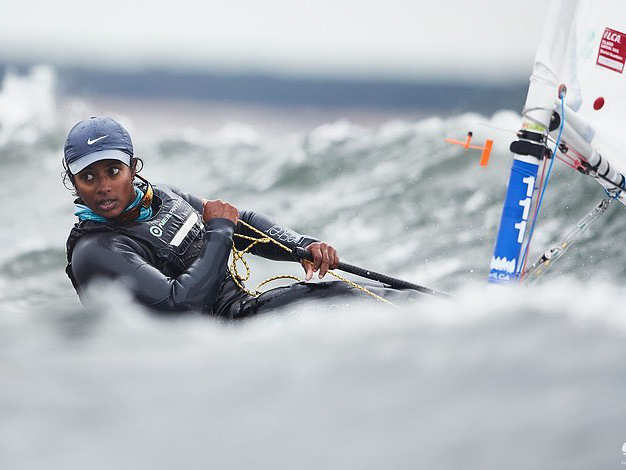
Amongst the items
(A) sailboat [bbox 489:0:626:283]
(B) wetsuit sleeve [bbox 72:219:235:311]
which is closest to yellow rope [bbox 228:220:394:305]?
(B) wetsuit sleeve [bbox 72:219:235:311]

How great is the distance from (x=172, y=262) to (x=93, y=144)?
1.29 feet

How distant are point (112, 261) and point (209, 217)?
29 centimetres

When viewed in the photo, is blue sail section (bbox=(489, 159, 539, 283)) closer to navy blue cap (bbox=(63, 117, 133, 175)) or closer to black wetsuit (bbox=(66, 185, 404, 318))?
black wetsuit (bbox=(66, 185, 404, 318))

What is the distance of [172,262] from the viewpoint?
2.54 meters

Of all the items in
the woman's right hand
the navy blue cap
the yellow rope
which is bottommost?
the yellow rope

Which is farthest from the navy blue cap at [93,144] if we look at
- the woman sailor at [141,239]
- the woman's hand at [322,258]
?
the woman's hand at [322,258]

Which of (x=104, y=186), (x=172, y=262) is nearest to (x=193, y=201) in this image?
(x=172, y=262)

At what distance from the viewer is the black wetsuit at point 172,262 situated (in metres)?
2.34

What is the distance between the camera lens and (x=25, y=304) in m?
4.11

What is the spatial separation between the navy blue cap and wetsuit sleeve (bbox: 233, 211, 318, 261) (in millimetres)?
605

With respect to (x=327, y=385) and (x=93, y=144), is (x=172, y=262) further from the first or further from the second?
(x=327, y=385)

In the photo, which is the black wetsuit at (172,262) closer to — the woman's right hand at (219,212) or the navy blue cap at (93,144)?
the woman's right hand at (219,212)

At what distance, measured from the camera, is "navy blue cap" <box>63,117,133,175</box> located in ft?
7.74

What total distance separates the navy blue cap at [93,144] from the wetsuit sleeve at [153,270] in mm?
200
